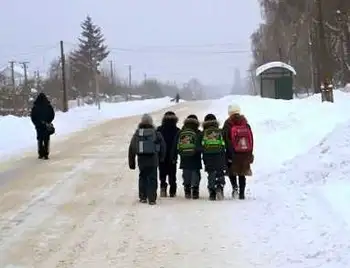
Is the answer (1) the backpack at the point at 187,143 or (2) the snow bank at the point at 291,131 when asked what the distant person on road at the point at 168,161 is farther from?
(2) the snow bank at the point at 291,131

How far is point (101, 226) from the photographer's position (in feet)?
32.1

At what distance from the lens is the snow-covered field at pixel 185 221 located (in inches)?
305

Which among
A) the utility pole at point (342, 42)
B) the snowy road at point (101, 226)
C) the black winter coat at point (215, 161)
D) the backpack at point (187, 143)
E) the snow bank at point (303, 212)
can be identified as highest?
the utility pole at point (342, 42)

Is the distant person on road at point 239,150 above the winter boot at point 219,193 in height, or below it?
above

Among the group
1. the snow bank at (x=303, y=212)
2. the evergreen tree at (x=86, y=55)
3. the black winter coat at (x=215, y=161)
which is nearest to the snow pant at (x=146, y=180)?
the black winter coat at (x=215, y=161)

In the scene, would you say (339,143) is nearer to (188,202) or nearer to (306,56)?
(188,202)

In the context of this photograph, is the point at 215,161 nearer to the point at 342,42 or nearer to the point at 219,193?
the point at 219,193

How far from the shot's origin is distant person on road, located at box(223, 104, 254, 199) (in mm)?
11867

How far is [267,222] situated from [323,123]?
11.9 metres

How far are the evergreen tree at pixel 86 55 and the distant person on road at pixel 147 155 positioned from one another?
3481 inches

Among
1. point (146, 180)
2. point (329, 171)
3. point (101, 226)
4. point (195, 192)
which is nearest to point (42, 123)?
point (146, 180)

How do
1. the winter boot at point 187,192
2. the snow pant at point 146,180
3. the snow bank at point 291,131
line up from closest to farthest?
the snow pant at point 146,180 < the winter boot at point 187,192 < the snow bank at point 291,131

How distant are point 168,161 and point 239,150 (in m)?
1.45

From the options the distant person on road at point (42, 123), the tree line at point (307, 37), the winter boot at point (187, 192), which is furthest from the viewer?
the tree line at point (307, 37)
